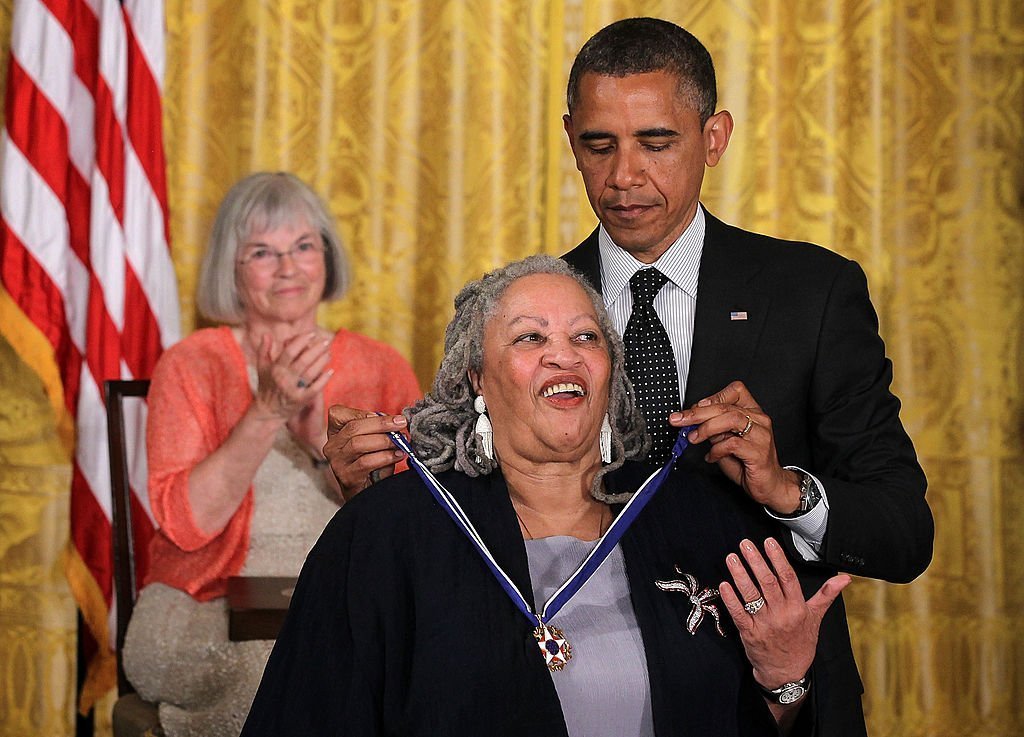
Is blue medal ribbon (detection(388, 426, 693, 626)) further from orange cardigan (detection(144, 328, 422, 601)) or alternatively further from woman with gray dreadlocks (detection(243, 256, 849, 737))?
orange cardigan (detection(144, 328, 422, 601))

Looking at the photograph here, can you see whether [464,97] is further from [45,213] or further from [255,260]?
[45,213]

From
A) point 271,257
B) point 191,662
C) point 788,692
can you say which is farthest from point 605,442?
point 271,257

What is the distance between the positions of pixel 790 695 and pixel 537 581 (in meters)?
0.47

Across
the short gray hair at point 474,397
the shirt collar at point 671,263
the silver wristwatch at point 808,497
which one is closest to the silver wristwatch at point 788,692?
the silver wristwatch at point 808,497

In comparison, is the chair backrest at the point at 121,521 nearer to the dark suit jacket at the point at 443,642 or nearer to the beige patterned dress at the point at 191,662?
the beige patterned dress at the point at 191,662

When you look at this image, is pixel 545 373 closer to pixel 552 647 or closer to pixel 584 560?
pixel 584 560

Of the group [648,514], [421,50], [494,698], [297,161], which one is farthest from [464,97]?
[494,698]

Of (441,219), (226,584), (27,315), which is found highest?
(441,219)

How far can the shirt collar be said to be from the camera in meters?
2.50

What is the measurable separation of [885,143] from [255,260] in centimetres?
231

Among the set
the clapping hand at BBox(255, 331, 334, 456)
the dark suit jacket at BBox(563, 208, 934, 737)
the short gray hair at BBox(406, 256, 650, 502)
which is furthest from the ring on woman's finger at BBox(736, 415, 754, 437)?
the clapping hand at BBox(255, 331, 334, 456)

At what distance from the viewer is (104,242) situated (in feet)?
13.5

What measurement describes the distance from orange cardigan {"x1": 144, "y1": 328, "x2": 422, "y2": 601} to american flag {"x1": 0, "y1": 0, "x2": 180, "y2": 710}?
1.73 ft

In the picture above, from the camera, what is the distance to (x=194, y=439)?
3537 millimetres
